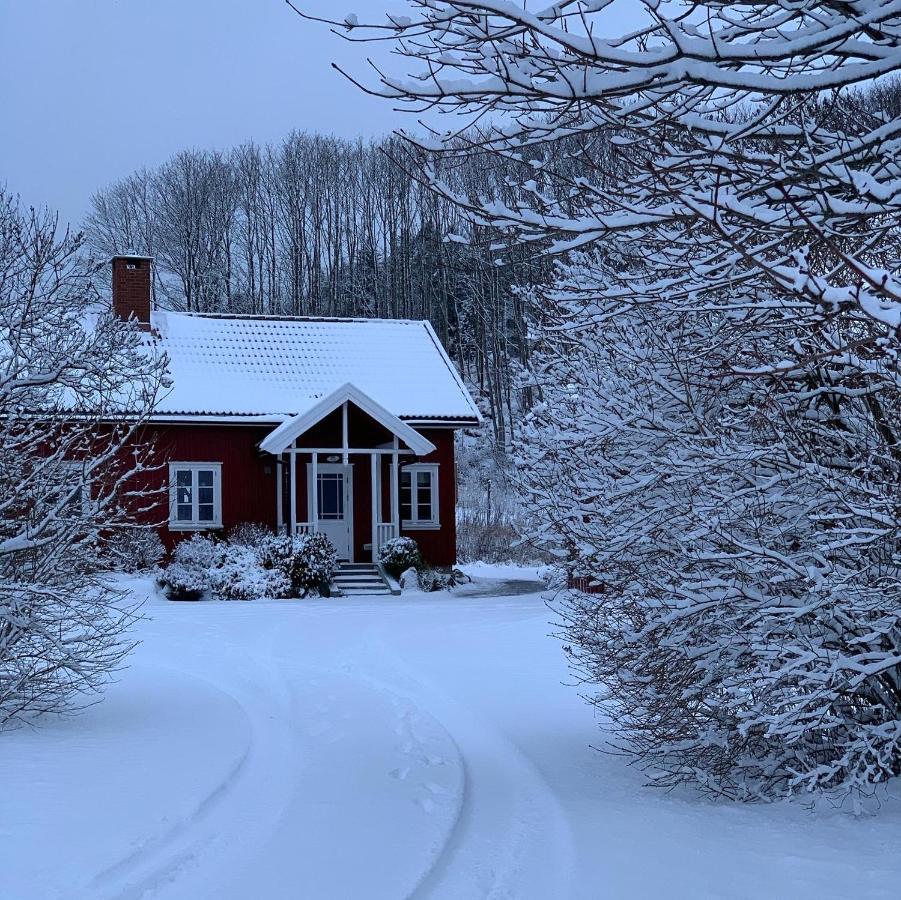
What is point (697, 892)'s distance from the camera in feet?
16.2

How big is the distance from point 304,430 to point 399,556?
318cm

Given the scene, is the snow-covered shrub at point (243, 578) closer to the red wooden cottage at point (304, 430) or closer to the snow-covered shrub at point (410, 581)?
the red wooden cottage at point (304, 430)

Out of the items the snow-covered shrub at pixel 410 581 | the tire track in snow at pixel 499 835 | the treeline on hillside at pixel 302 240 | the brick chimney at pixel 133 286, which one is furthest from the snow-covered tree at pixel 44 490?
the treeline on hillside at pixel 302 240

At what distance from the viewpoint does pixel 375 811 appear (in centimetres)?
638

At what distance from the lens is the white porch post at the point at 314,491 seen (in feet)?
78.0

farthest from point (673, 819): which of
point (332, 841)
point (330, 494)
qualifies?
point (330, 494)

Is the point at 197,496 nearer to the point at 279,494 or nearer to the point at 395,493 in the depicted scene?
the point at 279,494

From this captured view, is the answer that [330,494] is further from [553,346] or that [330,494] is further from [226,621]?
[553,346]

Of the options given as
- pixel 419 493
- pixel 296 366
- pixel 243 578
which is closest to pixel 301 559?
pixel 243 578

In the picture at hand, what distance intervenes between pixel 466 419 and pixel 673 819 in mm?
19682

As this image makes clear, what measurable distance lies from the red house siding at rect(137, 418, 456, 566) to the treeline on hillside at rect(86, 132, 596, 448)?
1840 cm

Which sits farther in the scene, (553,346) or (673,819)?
(553,346)

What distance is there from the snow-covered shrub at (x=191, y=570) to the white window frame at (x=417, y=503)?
16.1 ft

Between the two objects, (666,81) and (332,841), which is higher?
(666,81)
